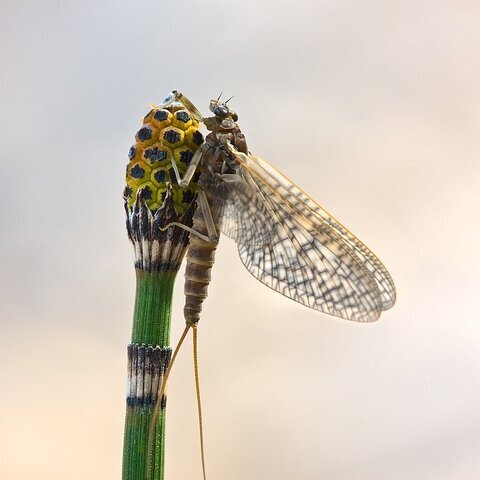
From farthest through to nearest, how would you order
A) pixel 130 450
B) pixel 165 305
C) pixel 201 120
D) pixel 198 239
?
pixel 201 120 → pixel 198 239 → pixel 165 305 → pixel 130 450

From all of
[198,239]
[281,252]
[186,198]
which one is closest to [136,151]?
[186,198]

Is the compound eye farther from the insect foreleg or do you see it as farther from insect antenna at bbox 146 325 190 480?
insect antenna at bbox 146 325 190 480

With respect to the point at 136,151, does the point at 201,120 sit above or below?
above

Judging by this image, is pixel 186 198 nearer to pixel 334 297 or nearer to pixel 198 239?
pixel 198 239

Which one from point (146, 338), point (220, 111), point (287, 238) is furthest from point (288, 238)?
point (146, 338)

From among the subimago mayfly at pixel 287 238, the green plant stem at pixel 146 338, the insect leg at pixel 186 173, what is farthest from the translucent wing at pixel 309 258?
the green plant stem at pixel 146 338

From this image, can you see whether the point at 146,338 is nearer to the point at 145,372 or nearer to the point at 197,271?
the point at 145,372

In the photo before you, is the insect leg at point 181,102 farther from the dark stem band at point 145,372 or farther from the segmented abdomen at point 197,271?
the dark stem band at point 145,372
